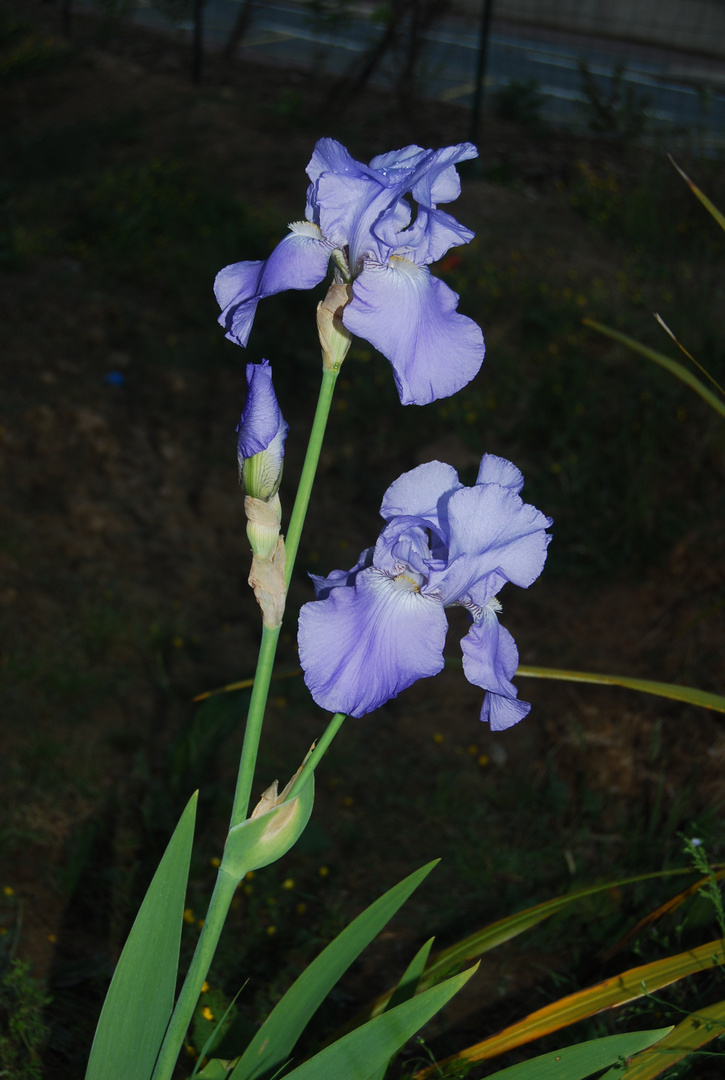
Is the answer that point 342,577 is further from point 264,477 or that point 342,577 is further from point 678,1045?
point 678,1045

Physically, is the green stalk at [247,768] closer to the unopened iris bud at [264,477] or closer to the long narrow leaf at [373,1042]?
the unopened iris bud at [264,477]

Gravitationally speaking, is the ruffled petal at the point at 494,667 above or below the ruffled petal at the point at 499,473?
below

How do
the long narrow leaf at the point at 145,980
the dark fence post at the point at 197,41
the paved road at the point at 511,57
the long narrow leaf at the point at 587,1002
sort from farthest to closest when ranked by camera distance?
the paved road at the point at 511,57 → the dark fence post at the point at 197,41 → the long narrow leaf at the point at 587,1002 → the long narrow leaf at the point at 145,980

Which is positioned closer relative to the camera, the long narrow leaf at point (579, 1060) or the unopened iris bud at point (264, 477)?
the unopened iris bud at point (264, 477)

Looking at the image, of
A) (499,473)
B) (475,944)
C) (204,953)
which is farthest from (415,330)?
(475,944)

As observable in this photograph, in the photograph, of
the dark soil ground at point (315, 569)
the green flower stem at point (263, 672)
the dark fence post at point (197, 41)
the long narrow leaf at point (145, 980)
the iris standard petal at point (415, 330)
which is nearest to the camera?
the iris standard petal at point (415, 330)

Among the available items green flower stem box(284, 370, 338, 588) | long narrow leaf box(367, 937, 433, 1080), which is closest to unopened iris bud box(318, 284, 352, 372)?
green flower stem box(284, 370, 338, 588)

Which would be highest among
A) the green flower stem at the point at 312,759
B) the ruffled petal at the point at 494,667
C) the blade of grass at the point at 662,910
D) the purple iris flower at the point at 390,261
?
the purple iris flower at the point at 390,261

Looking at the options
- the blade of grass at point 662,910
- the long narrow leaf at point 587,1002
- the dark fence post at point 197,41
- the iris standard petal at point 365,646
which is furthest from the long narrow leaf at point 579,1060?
the dark fence post at point 197,41

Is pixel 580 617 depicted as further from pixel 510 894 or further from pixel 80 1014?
pixel 80 1014
